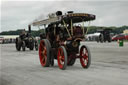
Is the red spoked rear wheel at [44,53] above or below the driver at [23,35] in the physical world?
below

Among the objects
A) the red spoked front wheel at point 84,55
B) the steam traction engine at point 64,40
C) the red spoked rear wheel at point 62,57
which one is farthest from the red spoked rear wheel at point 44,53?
the red spoked front wheel at point 84,55

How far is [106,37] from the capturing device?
42906mm

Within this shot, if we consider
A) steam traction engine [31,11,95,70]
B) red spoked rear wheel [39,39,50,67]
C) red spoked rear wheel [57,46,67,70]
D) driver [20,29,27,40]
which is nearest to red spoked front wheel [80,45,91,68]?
steam traction engine [31,11,95,70]

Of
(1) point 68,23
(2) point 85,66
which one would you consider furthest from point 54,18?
(2) point 85,66

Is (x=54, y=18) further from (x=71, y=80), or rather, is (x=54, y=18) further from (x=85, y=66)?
(x=71, y=80)

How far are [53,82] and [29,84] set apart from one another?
2.06 feet

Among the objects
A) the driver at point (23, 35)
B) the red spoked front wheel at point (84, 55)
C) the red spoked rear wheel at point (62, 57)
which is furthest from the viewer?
the driver at point (23, 35)

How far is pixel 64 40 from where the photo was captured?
10000mm

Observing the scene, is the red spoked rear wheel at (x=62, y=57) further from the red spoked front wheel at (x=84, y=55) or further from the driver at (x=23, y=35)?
the driver at (x=23, y=35)

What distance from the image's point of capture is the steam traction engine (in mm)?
9492

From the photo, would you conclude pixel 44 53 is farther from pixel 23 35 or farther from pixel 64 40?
pixel 23 35

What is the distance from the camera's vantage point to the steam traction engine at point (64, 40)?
9.49 metres

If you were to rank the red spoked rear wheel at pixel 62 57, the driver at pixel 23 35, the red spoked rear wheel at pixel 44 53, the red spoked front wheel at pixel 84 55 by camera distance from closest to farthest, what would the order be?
the red spoked rear wheel at pixel 62 57 < the red spoked front wheel at pixel 84 55 < the red spoked rear wheel at pixel 44 53 < the driver at pixel 23 35

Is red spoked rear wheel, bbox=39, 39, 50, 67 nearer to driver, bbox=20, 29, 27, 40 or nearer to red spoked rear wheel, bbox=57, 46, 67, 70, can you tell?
red spoked rear wheel, bbox=57, 46, 67, 70
